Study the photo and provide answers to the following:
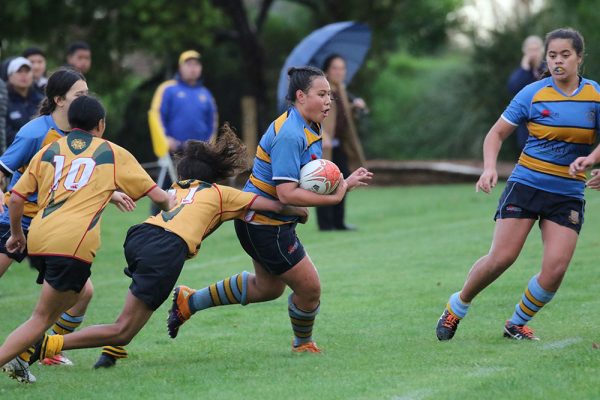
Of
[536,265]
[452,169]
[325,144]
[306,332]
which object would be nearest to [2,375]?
[306,332]

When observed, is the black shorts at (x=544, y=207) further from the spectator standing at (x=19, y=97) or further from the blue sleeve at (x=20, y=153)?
the spectator standing at (x=19, y=97)

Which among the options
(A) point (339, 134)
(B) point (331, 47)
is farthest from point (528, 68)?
(A) point (339, 134)

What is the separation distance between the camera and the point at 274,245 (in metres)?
6.53

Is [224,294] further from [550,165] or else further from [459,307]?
[550,165]

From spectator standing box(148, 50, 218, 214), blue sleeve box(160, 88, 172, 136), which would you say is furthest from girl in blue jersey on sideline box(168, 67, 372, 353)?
blue sleeve box(160, 88, 172, 136)

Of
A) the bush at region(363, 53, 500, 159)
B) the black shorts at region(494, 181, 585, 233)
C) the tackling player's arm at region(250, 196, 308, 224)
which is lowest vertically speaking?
the bush at region(363, 53, 500, 159)

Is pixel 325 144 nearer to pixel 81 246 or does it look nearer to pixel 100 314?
pixel 100 314

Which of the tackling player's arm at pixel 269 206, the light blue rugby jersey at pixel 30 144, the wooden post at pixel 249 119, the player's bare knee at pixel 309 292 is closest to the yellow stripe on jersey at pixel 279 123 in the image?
the tackling player's arm at pixel 269 206

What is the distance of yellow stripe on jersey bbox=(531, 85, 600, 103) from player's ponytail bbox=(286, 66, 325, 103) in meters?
1.35

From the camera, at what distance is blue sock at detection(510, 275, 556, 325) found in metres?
A: 6.81

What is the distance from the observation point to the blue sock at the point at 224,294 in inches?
274

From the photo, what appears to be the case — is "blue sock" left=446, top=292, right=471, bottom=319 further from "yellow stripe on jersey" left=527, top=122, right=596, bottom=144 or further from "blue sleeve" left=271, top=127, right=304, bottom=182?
"blue sleeve" left=271, top=127, right=304, bottom=182

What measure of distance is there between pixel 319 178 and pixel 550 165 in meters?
1.47

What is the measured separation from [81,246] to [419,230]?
28.6 ft
